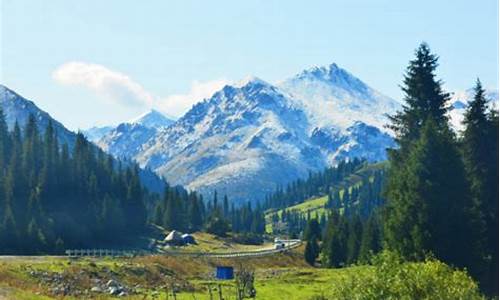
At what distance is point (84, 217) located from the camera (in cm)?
13812

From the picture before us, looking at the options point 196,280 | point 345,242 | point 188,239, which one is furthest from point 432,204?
point 188,239

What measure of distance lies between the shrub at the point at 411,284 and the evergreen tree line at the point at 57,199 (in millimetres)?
79936

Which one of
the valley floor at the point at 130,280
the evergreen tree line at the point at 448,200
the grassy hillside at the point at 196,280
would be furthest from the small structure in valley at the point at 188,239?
the evergreen tree line at the point at 448,200

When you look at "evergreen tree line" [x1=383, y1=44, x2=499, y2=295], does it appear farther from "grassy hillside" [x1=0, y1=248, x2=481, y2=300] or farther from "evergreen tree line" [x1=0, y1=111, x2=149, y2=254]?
"evergreen tree line" [x1=0, y1=111, x2=149, y2=254]

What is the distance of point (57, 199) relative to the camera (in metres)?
138

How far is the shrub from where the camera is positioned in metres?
39.7

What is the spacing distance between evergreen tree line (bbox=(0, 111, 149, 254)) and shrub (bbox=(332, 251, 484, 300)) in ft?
262

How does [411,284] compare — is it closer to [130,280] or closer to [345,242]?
[130,280]

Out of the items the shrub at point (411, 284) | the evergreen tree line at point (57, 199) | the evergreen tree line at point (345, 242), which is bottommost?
the shrub at point (411, 284)

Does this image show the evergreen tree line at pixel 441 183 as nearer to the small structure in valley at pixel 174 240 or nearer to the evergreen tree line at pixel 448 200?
the evergreen tree line at pixel 448 200

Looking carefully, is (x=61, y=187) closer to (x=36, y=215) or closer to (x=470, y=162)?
(x=36, y=215)

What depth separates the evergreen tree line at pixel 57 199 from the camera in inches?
4525

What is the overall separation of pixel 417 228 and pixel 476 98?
22.0 meters

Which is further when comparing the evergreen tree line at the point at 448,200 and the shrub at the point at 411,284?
the evergreen tree line at the point at 448,200
